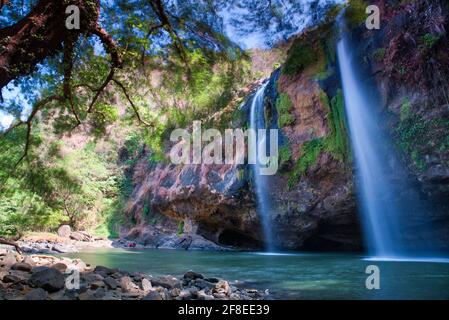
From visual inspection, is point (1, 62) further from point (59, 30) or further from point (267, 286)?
point (267, 286)

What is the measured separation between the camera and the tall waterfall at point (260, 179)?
15.7m

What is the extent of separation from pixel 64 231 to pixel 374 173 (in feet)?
65.3

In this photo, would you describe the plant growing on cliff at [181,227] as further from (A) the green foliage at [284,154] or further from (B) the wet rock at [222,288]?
(B) the wet rock at [222,288]

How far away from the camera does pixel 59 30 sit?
222 inches

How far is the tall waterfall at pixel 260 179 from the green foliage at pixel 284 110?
1.06 m

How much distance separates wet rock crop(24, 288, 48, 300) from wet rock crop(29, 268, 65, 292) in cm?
30

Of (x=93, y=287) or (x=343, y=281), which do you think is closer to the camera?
(x=93, y=287)

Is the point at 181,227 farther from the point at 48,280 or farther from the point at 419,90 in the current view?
the point at 48,280

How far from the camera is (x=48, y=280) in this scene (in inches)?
176

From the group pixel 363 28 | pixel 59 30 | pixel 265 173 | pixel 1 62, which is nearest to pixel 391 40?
pixel 363 28

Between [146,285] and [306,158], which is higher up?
[306,158]

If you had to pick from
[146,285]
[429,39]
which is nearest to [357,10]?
[429,39]

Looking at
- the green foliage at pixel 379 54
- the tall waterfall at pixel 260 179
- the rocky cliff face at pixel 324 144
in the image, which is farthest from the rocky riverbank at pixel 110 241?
the green foliage at pixel 379 54

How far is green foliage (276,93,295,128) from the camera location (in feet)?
49.3
